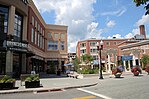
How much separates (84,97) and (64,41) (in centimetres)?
5077

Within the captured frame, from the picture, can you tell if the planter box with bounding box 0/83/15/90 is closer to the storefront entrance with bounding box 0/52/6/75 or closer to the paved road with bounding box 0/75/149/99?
the paved road with bounding box 0/75/149/99

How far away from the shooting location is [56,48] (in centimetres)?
5988

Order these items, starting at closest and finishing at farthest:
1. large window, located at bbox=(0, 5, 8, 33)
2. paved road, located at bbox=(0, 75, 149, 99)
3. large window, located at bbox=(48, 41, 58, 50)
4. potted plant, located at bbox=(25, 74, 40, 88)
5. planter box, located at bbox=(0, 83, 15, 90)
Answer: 1. paved road, located at bbox=(0, 75, 149, 99)
2. planter box, located at bbox=(0, 83, 15, 90)
3. potted plant, located at bbox=(25, 74, 40, 88)
4. large window, located at bbox=(0, 5, 8, 33)
5. large window, located at bbox=(48, 41, 58, 50)

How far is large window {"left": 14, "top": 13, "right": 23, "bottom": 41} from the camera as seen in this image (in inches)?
1167

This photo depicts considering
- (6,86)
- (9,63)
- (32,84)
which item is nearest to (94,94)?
(32,84)

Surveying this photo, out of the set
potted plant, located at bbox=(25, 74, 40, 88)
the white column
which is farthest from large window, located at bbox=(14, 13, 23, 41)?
potted plant, located at bbox=(25, 74, 40, 88)

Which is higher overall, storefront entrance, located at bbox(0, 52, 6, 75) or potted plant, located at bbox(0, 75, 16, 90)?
storefront entrance, located at bbox(0, 52, 6, 75)

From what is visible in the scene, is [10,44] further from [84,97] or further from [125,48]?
[125,48]

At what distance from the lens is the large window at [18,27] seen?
2964 cm

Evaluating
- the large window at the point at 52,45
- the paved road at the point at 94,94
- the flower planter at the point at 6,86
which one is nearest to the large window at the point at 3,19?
the flower planter at the point at 6,86

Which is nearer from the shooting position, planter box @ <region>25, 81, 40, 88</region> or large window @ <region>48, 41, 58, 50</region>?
Answer: planter box @ <region>25, 81, 40, 88</region>

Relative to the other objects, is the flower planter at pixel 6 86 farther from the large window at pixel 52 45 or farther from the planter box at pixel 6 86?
the large window at pixel 52 45

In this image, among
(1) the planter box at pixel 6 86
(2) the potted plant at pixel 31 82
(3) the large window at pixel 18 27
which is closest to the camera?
(1) the planter box at pixel 6 86

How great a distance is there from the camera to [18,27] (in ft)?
101
